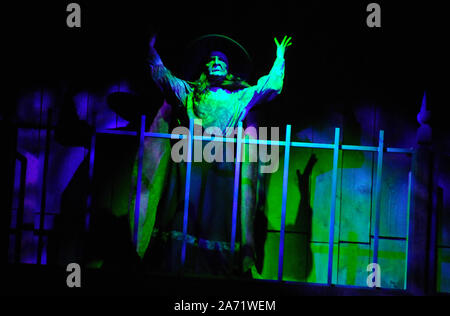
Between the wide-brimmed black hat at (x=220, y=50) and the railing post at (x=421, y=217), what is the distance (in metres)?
1.70

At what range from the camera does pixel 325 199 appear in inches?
179

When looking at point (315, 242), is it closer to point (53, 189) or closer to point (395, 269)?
point (395, 269)

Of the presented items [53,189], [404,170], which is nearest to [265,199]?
[404,170]

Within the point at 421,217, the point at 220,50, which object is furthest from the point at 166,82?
the point at 421,217

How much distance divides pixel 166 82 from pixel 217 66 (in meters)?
0.47

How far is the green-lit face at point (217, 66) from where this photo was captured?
4.05 metres

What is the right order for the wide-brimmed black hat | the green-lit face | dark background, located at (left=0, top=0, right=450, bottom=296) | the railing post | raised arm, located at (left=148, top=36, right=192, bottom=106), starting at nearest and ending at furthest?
the railing post
raised arm, located at (left=148, top=36, right=192, bottom=106)
the green-lit face
the wide-brimmed black hat
dark background, located at (left=0, top=0, right=450, bottom=296)

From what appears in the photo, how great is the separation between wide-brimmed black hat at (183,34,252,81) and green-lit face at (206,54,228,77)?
0.16 m

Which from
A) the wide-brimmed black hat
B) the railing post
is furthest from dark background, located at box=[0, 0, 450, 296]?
the railing post

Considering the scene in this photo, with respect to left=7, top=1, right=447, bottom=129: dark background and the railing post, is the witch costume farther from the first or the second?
the railing post

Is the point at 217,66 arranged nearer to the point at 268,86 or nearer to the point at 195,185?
the point at 268,86

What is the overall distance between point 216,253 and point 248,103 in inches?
52.8

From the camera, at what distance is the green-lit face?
4051 mm
